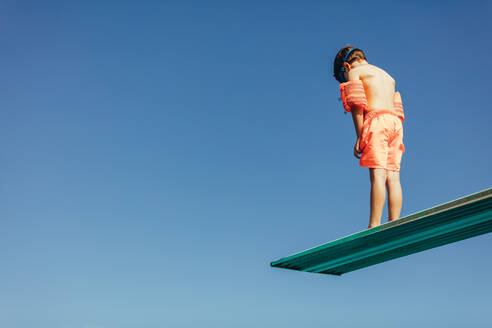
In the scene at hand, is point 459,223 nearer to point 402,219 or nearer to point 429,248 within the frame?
point 402,219

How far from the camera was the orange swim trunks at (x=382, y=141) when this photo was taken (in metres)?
7.03

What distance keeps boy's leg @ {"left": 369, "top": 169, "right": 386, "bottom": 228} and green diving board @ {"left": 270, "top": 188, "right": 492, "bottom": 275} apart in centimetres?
46

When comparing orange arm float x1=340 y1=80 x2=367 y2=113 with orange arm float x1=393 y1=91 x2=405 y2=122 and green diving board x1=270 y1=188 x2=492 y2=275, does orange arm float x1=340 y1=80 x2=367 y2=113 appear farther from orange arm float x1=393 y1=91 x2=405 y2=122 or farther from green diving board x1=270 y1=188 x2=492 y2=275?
green diving board x1=270 y1=188 x2=492 y2=275

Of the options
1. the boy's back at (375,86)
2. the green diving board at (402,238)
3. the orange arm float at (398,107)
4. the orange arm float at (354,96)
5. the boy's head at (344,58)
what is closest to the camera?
the green diving board at (402,238)

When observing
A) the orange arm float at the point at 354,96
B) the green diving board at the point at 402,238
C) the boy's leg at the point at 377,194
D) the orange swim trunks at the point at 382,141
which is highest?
the orange arm float at the point at 354,96

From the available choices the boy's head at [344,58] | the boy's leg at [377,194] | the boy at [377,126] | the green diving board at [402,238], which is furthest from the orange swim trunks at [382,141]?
the green diving board at [402,238]

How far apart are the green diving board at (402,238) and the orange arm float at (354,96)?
2074mm

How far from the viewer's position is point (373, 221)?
6.73 meters

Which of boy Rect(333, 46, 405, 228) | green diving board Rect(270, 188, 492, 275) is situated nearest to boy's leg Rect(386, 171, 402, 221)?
boy Rect(333, 46, 405, 228)

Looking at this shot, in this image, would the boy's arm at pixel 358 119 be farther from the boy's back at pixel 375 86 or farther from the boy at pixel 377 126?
the boy's back at pixel 375 86

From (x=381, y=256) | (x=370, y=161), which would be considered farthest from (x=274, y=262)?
(x=370, y=161)

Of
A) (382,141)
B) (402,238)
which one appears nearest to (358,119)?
(382,141)

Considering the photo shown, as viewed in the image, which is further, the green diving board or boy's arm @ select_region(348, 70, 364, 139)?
boy's arm @ select_region(348, 70, 364, 139)

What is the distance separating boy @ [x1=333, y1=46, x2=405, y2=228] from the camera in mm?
6961
